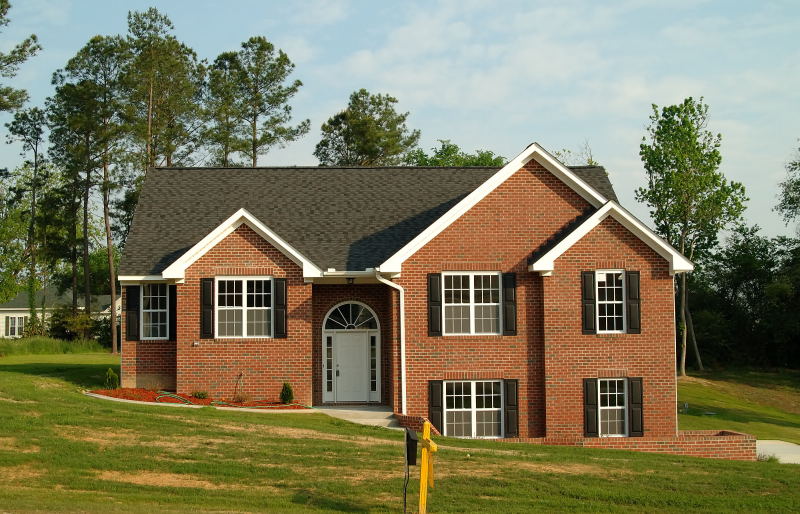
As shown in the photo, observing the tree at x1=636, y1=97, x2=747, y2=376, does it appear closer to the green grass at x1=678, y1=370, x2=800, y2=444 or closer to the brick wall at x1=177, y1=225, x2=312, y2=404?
the green grass at x1=678, y1=370, x2=800, y2=444

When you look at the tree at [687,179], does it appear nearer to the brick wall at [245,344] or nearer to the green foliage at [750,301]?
the green foliage at [750,301]

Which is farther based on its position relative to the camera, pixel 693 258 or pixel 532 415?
pixel 693 258

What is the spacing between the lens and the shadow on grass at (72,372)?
25.1 meters

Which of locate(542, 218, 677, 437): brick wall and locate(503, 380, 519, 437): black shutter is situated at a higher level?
locate(542, 218, 677, 437): brick wall

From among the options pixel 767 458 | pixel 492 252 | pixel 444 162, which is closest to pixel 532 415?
pixel 492 252

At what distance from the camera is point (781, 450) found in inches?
898

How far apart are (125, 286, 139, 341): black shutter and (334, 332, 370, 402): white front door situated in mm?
5500

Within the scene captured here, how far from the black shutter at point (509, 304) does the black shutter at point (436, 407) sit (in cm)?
229

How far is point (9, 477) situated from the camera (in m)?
13.5

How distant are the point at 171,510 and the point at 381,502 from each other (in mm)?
3012

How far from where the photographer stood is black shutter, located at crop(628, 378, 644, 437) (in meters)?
22.1

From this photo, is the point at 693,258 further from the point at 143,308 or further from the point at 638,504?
the point at 638,504

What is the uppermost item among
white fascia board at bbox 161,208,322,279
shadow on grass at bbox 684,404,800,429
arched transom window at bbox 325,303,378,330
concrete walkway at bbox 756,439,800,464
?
white fascia board at bbox 161,208,322,279

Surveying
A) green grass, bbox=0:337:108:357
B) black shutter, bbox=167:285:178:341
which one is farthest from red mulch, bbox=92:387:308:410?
green grass, bbox=0:337:108:357
